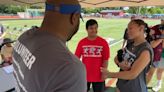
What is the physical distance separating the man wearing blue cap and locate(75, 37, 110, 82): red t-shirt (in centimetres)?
286

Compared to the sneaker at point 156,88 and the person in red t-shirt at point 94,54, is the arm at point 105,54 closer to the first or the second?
the person in red t-shirt at point 94,54

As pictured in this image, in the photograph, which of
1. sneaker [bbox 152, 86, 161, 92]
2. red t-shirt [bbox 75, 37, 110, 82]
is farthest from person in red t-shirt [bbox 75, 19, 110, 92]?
sneaker [bbox 152, 86, 161, 92]

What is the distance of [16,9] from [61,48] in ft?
140

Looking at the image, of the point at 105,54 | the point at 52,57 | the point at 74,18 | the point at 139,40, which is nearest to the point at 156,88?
the point at 105,54

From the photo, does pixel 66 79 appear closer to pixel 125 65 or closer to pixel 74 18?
pixel 74 18

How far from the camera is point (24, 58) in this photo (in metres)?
1.30

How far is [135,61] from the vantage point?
2582 mm

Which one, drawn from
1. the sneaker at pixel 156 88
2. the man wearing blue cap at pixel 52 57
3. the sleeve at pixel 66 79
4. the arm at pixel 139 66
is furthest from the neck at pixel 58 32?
the sneaker at pixel 156 88

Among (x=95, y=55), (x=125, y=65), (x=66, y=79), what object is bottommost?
(x=95, y=55)

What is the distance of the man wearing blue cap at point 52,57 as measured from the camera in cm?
112

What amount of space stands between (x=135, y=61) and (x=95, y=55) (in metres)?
1.67

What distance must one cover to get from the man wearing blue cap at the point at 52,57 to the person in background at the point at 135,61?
1385mm

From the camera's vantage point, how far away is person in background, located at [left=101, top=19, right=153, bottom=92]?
100 inches

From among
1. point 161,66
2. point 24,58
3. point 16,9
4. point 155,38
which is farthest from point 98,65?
point 16,9
